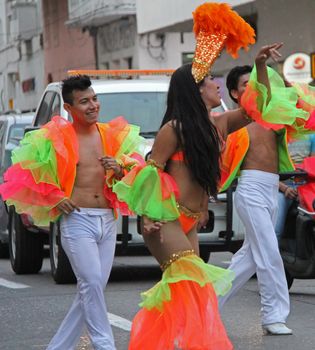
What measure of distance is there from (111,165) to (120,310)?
9.81 feet

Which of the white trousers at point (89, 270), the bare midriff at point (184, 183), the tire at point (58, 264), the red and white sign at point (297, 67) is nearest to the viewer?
the bare midriff at point (184, 183)

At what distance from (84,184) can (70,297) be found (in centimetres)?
383

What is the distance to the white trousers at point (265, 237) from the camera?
29.5 ft

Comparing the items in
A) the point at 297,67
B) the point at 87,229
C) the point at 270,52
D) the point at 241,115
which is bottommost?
the point at 297,67

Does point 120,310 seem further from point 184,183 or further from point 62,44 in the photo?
point 62,44

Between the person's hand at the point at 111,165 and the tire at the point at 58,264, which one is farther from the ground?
the person's hand at the point at 111,165

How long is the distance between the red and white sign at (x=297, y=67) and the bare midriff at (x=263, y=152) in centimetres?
1527

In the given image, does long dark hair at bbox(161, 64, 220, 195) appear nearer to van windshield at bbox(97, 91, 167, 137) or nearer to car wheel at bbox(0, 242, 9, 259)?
van windshield at bbox(97, 91, 167, 137)

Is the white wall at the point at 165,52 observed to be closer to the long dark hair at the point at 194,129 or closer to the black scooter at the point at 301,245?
the black scooter at the point at 301,245

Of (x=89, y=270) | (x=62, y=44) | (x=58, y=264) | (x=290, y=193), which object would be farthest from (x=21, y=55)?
(x=89, y=270)

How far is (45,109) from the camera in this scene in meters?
14.3

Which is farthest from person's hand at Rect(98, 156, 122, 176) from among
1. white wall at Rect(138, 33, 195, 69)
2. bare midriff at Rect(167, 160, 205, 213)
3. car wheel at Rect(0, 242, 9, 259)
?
white wall at Rect(138, 33, 195, 69)

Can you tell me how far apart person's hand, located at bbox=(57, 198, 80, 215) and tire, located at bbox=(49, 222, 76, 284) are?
460 cm

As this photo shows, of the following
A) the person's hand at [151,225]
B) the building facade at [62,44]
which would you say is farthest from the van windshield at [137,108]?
the building facade at [62,44]
